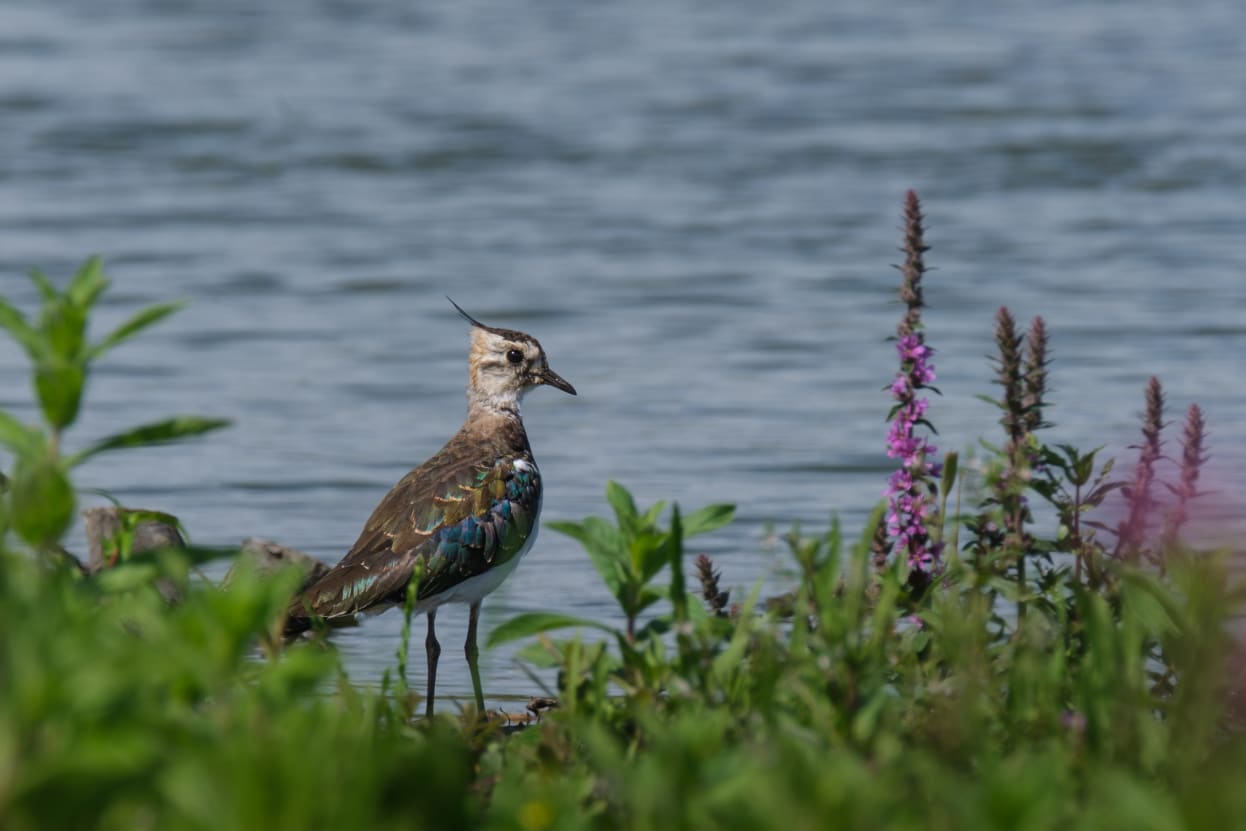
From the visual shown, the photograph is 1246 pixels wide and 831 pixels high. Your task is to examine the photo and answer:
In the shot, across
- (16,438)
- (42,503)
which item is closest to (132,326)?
(16,438)

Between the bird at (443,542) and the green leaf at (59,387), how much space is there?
318cm

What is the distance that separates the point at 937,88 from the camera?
2602 centimetres

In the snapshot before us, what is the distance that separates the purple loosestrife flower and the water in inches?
35.4

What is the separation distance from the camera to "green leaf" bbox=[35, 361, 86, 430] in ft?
15.0

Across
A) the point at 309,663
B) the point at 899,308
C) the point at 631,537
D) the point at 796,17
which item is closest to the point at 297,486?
the point at 899,308

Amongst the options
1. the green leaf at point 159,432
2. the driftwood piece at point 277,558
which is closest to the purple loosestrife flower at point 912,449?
the green leaf at point 159,432

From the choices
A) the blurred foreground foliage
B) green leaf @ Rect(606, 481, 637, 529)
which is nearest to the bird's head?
the blurred foreground foliage

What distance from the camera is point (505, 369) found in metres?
9.54

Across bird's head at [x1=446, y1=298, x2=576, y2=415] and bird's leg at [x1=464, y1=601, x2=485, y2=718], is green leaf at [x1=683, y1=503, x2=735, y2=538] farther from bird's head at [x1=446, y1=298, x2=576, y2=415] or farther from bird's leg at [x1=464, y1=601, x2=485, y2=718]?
bird's head at [x1=446, y1=298, x2=576, y2=415]

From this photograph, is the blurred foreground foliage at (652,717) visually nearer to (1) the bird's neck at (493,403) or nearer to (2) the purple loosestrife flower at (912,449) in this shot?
(2) the purple loosestrife flower at (912,449)

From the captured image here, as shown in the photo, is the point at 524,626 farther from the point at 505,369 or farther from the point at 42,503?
the point at 505,369

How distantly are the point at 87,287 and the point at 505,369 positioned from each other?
4.82 metres

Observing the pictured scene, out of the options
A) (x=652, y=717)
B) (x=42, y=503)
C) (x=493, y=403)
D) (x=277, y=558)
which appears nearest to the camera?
(x=42, y=503)

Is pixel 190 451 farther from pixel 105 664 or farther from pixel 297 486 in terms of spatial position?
pixel 105 664
